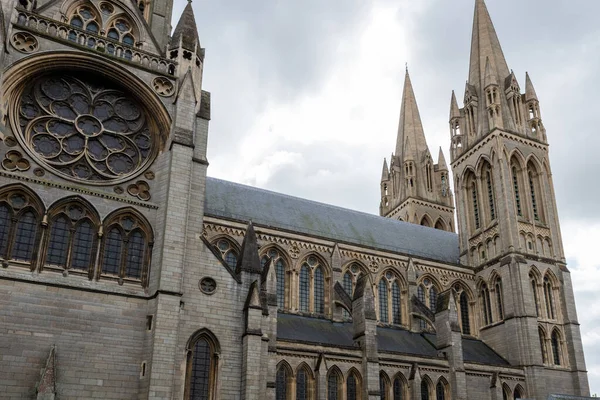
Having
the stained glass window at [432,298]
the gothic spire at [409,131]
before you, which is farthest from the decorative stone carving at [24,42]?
the gothic spire at [409,131]

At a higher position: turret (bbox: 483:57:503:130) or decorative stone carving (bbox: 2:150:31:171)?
turret (bbox: 483:57:503:130)

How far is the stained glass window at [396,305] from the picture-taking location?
38.7 metres

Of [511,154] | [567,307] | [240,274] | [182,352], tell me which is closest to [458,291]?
[567,307]

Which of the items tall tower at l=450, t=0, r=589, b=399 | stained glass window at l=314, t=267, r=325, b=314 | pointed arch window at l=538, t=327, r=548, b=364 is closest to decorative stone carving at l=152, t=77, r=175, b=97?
stained glass window at l=314, t=267, r=325, b=314

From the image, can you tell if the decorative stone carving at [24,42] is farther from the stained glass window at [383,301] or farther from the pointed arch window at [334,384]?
the stained glass window at [383,301]

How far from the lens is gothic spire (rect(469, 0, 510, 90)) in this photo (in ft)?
159

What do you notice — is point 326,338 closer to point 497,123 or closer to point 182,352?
point 182,352

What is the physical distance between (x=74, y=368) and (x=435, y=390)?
1989 cm

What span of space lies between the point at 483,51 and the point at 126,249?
120 feet

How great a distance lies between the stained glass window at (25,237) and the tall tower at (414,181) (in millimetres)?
39492

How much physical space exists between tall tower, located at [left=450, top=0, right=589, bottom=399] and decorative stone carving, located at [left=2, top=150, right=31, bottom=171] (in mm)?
29726

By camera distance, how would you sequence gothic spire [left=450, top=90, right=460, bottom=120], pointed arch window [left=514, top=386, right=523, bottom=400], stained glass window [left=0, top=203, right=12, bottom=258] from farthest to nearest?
gothic spire [left=450, top=90, right=460, bottom=120] < pointed arch window [left=514, top=386, right=523, bottom=400] < stained glass window [left=0, top=203, right=12, bottom=258]

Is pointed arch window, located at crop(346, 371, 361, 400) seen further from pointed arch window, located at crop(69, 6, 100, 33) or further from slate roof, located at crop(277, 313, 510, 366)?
pointed arch window, located at crop(69, 6, 100, 33)

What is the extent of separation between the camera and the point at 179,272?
75.3 feet
